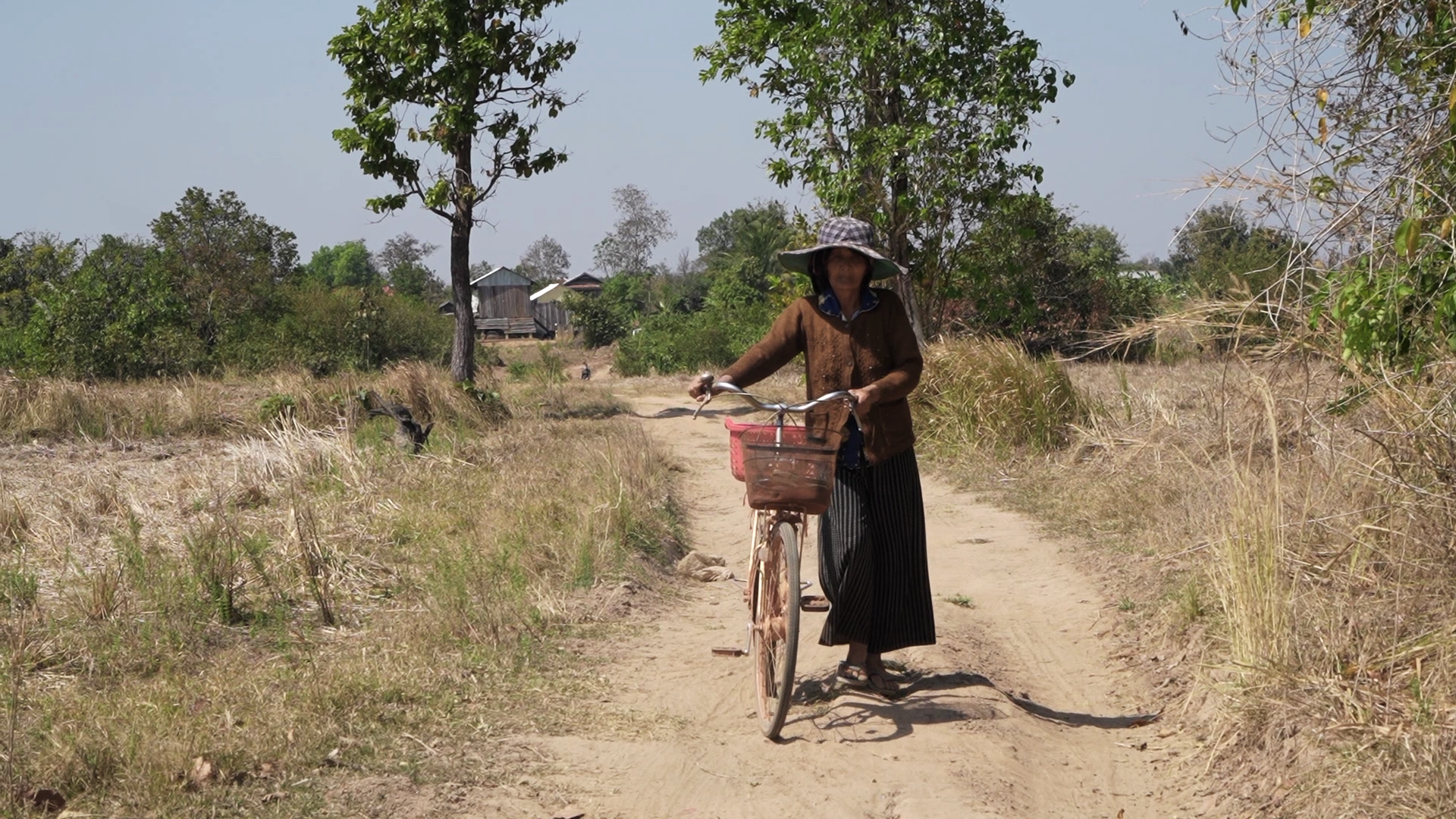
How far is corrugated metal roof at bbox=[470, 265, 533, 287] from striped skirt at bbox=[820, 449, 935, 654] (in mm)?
69036

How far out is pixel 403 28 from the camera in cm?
1845

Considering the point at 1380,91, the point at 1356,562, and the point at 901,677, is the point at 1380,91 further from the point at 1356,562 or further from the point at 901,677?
the point at 901,677

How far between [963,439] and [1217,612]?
Answer: 6902 mm

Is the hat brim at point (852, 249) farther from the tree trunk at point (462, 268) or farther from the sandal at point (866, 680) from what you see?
the tree trunk at point (462, 268)

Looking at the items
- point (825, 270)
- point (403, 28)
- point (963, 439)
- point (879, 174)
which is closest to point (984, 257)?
point (879, 174)

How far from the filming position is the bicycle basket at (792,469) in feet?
15.6

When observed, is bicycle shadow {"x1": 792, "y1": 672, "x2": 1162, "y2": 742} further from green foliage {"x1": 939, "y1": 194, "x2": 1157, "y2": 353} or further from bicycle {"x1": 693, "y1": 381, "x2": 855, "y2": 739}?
green foliage {"x1": 939, "y1": 194, "x2": 1157, "y2": 353}

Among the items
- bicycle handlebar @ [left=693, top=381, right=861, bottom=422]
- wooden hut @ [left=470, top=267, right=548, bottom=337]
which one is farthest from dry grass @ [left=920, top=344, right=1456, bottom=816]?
wooden hut @ [left=470, top=267, right=548, bottom=337]

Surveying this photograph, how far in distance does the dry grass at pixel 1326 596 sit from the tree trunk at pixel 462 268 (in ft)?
46.3

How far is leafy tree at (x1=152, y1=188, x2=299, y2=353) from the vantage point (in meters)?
24.4

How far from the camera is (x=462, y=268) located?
814 inches

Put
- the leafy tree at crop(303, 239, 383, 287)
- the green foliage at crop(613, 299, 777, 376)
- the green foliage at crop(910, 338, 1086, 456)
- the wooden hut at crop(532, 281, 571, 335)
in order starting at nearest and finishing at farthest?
the green foliage at crop(910, 338, 1086, 456) < the green foliage at crop(613, 299, 777, 376) < the wooden hut at crop(532, 281, 571, 335) < the leafy tree at crop(303, 239, 383, 287)

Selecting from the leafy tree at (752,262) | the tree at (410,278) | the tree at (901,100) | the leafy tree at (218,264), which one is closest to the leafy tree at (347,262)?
the tree at (410,278)

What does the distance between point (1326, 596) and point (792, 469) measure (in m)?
2.14
